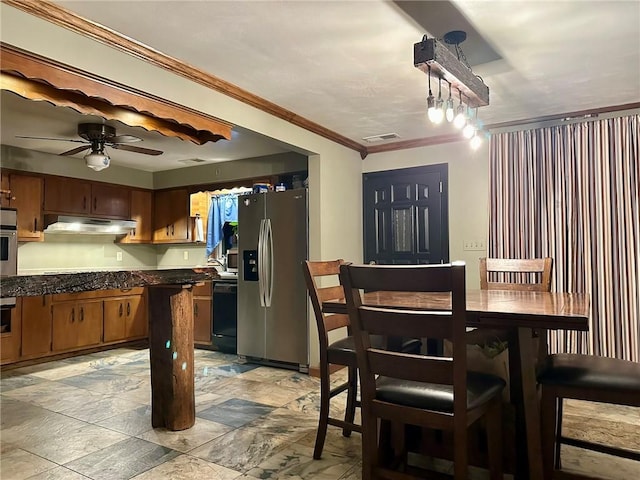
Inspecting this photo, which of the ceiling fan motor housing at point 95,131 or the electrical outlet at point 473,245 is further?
the electrical outlet at point 473,245

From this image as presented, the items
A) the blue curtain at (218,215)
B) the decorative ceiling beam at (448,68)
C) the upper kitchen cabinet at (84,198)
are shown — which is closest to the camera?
the decorative ceiling beam at (448,68)

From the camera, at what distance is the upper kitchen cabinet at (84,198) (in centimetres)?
501

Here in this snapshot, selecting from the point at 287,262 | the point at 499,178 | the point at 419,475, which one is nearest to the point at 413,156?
the point at 499,178

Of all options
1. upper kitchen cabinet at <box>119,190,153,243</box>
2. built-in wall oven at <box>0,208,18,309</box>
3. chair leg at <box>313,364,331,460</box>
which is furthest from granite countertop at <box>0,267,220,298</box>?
upper kitchen cabinet at <box>119,190,153,243</box>

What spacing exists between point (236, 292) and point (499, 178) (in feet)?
9.55

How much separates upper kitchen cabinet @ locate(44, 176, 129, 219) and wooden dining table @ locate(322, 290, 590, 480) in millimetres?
4266

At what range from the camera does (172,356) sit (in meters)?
2.70

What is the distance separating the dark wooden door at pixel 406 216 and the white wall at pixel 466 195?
0.07 m

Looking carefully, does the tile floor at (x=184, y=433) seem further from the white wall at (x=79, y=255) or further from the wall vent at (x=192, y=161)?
the wall vent at (x=192, y=161)

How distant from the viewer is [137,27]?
2289mm

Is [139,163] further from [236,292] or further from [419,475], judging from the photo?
[419,475]

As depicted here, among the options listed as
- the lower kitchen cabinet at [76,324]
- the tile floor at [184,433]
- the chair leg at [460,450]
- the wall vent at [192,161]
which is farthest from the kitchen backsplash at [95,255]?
the chair leg at [460,450]

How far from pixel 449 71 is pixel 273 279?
2688mm

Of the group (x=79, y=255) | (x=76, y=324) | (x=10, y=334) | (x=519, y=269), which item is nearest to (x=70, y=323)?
(x=76, y=324)
